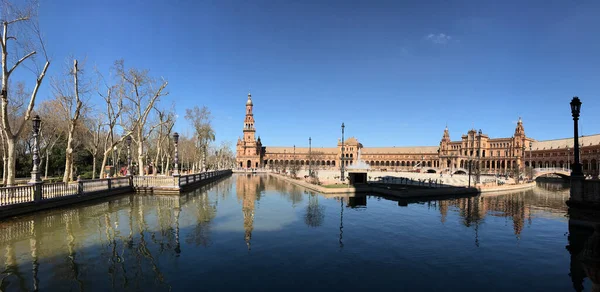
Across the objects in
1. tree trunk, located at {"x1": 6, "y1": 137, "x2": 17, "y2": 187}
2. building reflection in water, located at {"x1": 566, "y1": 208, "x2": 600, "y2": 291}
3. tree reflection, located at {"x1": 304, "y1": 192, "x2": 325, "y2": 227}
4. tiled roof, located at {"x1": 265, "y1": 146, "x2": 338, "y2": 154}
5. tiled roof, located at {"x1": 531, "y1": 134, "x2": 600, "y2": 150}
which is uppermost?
tiled roof, located at {"x1": 531, "y1": 134, "x2": 600, "y2": 150}

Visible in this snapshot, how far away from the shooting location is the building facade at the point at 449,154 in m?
91.8

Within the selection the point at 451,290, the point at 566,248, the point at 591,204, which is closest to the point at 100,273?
the point at 451,290

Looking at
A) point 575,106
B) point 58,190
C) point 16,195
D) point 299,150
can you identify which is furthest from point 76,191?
point 299,150

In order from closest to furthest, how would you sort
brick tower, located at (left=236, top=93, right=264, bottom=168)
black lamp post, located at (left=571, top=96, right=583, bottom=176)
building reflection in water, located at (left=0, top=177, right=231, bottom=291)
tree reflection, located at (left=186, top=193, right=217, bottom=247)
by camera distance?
building reflection in water, located at (left=0, top=177, right=231, bottom=291), tree reflection, located at (left=186, top=193, right=217, bottom=247), black lamp post, located at (left=571, top=96, right=583, bottom=176), brick tower, located at (left=236, top=93, right=264, bottom=168)

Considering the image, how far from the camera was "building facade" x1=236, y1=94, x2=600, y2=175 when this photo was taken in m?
91.8

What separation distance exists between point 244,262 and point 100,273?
3.64 m

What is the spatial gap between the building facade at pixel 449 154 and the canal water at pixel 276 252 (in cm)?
6992

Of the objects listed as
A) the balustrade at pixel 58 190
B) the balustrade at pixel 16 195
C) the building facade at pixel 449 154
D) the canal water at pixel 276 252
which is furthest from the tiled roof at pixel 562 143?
the balustrade at pixel 16 195

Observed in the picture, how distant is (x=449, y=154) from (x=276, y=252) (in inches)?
4938

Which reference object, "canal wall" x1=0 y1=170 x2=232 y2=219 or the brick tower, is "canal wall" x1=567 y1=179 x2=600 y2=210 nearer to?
"canal wall" x1=0 y1=170 x2=232 y2=219

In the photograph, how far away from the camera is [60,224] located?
44.4ft

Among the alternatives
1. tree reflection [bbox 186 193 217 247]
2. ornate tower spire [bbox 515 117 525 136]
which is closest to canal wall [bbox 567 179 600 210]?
tree reflection [bbox 186 193 217 247]


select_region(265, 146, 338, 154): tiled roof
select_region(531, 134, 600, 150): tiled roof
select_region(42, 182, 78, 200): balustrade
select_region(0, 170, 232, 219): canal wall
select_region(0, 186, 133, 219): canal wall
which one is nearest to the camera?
select_region(0, 186, 133, 219): canal wall

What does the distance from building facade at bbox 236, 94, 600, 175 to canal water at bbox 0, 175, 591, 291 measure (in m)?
69.9
